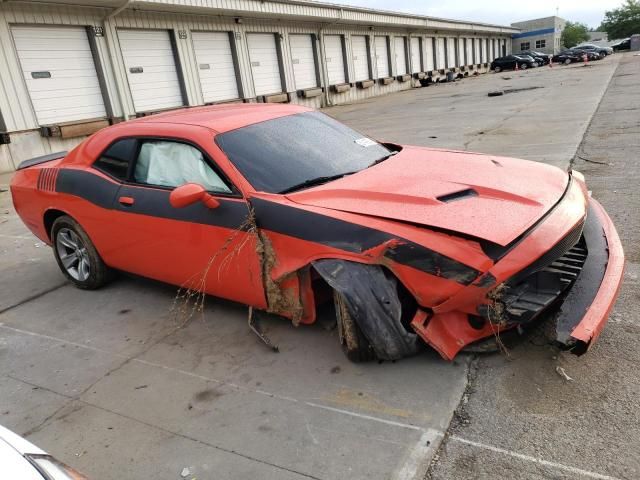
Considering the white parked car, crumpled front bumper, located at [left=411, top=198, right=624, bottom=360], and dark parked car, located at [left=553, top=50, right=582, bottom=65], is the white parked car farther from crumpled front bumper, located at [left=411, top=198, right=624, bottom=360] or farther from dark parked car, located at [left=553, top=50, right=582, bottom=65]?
dark parked car, located at [left=553, top=50, right=582, bottom=65]

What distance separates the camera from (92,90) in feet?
45.0

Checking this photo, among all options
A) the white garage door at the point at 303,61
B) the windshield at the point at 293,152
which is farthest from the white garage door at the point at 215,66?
the windshield at the point at 293,152

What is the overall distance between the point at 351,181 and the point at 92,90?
1292 cm

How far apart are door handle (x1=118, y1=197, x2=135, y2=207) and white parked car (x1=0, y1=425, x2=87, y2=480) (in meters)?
2.33

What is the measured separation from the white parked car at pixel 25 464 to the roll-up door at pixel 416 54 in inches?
1463

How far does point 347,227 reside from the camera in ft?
8.87

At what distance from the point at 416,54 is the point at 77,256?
36.0 meters

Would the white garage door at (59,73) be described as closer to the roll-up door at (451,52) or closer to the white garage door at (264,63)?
the white garage door at (264,63)

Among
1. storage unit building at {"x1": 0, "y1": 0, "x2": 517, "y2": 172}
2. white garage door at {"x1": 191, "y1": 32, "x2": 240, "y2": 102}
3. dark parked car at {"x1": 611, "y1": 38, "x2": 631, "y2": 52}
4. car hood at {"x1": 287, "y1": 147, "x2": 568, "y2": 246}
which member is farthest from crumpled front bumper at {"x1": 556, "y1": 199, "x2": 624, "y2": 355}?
dark parked car at {"x1": 611, "y1": 38, "x2": 631, "y2": 52}

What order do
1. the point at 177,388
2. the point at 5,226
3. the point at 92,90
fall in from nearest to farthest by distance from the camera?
the point at 177,388 → the point at 5,226 → the point at 92,90

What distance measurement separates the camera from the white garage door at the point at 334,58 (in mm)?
24991

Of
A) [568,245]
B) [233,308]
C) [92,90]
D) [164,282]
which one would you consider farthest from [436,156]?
[92,90]

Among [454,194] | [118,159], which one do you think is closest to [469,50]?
[118,159]

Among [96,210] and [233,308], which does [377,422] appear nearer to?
[233,308]
